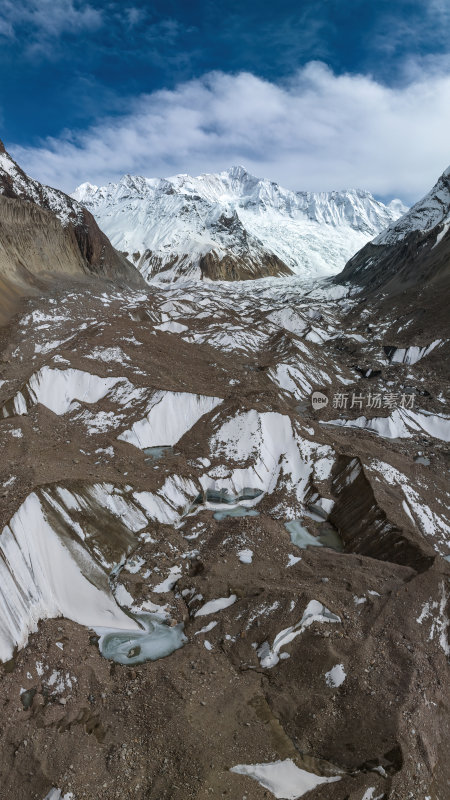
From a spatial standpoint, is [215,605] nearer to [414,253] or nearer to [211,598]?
[211,598]

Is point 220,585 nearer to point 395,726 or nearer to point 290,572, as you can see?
point 290,572

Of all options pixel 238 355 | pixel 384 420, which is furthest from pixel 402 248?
pixel 384 420

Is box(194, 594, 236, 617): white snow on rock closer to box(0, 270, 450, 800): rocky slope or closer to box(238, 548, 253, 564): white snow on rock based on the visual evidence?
box(0, 270, 450, 800): rocky slope

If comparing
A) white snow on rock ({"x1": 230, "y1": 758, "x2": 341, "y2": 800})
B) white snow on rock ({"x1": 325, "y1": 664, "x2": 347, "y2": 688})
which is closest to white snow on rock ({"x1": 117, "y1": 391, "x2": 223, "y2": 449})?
white snow on rock ({"x1": 325, "y1": 664, "x2": 347, "y2": 688})

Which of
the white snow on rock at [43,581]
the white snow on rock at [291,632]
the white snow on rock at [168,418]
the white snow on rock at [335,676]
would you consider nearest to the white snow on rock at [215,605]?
the white snow on rock at [291,632]

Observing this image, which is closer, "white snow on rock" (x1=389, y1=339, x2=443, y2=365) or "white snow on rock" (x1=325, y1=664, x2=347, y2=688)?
"white snow on rock" (x1=325, y1=664, x2=347, y2=688)

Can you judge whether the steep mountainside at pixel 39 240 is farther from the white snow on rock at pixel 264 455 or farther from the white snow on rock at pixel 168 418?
the white snow on rock at pixel 264 455

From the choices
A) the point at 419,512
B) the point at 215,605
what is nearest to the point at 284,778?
the point at 215,605
